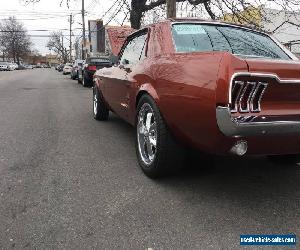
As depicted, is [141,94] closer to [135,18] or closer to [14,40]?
[135,18]

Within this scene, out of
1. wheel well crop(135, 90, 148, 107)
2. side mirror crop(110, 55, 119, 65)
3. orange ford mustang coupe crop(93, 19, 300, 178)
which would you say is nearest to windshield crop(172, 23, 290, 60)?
orange ford mustang coupe crop(93, 19, 300, 178)

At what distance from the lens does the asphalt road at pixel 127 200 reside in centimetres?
286

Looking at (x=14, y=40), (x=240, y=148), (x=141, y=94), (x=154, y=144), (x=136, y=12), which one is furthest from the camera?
(x=14, y=40)

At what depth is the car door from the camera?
4922 mm

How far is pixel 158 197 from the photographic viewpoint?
11.8 feet

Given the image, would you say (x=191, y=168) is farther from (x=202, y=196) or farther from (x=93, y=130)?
(x=93, y=130)

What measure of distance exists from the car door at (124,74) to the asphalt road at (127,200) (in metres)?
0.64

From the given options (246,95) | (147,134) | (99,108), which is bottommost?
(99,108)

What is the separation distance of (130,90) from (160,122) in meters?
1.12

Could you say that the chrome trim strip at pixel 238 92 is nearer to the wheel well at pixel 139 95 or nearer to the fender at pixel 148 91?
the fender at pixel 148 91

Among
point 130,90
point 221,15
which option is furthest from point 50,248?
point 221,15

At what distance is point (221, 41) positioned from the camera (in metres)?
4.29

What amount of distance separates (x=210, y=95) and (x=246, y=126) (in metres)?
0.36

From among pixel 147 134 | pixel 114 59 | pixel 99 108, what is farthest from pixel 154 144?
pixel 99 108
